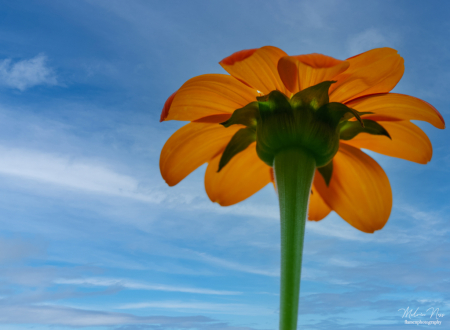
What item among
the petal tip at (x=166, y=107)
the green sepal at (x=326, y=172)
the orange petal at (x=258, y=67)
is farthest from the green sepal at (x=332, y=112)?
the petal tip at (x=166, y=107)

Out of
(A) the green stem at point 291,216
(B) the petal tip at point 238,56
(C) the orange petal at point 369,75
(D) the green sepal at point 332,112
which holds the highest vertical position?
(C) the orange petal at point 369,75

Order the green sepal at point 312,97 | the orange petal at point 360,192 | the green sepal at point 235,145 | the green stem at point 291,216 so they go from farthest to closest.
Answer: the orange petal at point 360,192, the green sepal at point 235,145, the green sepal at point 312,97, the green stem at point 291,216

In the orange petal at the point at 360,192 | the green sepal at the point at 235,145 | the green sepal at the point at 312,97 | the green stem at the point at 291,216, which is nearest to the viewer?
the green stem at the point at 291,216

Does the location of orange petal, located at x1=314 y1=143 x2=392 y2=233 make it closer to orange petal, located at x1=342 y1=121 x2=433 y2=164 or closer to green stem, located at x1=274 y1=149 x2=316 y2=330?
orange petal, located at x1=342 y1=121 x2=433 y2=164

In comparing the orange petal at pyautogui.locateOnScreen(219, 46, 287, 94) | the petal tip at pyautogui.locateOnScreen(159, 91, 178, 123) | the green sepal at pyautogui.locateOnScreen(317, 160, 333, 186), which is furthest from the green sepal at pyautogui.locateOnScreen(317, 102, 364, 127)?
the petal tip at pyautogui.locateOnScreen(159, 91, 178, 123)

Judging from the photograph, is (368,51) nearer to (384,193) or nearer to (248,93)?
(248,93)

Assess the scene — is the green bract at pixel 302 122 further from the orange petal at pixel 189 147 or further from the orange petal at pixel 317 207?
the orange petal at pixel 317 207

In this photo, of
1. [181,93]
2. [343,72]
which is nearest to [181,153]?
[181,93]

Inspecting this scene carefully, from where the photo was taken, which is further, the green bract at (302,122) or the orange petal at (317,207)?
the orange petal at (317,207)
